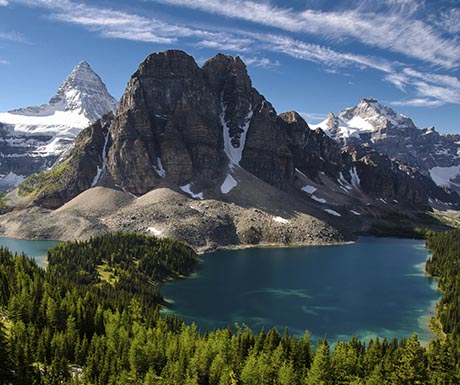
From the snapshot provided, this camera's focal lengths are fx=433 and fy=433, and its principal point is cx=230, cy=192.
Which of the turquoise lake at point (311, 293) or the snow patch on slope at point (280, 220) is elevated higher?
the snow patch on slope at point (280, 220)

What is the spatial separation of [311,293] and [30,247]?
97.0 metres

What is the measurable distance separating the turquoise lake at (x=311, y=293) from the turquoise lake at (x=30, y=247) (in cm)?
4872

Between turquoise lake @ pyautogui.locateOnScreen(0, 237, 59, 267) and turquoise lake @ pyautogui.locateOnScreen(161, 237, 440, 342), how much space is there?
160ft

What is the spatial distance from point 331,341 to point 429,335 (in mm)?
20065

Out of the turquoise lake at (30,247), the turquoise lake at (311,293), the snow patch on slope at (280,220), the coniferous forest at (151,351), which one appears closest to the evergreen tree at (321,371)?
the coniferous forest at (151,351)

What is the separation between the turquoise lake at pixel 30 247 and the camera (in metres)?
131

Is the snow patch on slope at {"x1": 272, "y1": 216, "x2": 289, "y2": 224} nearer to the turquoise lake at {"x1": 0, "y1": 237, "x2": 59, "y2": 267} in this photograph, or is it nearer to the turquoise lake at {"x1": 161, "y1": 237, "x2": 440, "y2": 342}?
the turquoise lake at {"x1": 161, "y1": 237, "x2": 440, "y2": 342}

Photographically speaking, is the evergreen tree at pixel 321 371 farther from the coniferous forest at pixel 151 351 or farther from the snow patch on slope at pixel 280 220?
the snow patch on slope at pixel 280 220

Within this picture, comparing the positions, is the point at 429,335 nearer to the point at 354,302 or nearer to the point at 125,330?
the point at 354,302

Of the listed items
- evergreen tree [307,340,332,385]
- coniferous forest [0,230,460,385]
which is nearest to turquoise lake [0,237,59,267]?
coniferous forest [0,230,460,385]

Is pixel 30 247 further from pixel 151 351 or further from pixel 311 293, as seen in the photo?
pixel 151 351

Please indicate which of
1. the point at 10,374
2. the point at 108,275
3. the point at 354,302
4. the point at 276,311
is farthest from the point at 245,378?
the point at 108,275

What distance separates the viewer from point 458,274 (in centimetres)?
11088

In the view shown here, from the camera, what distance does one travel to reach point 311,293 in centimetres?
10112
